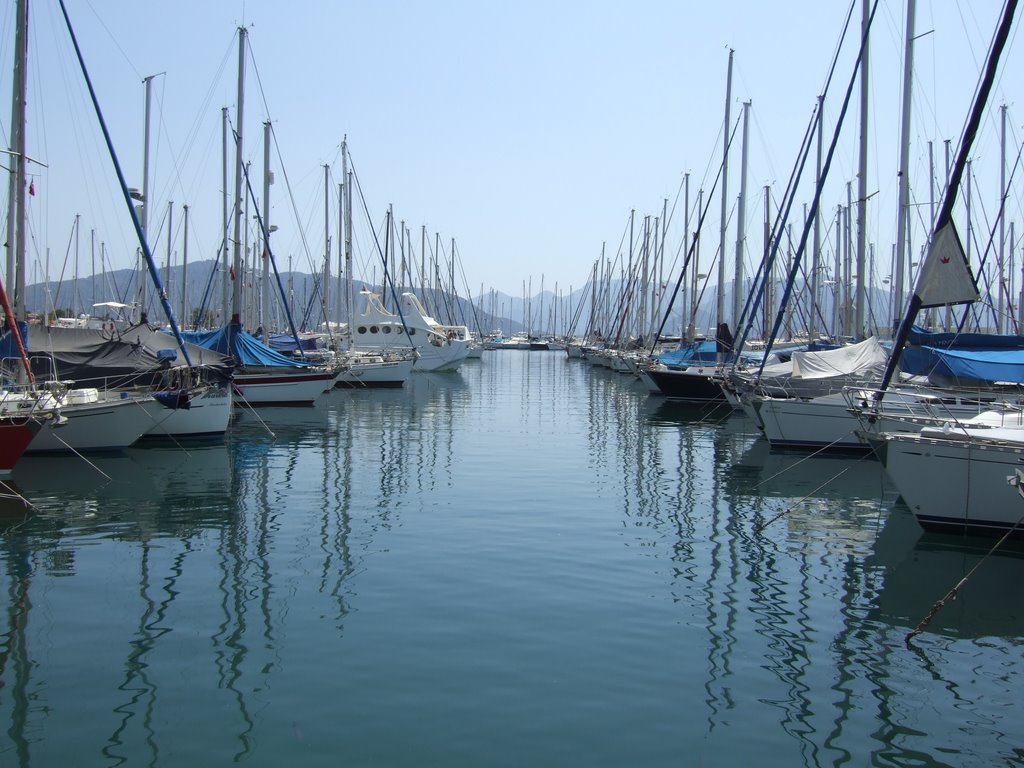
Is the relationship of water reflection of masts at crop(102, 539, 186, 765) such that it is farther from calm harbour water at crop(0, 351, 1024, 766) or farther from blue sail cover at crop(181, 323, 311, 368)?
blue sail cover at crop(181, 323, 311, 368)

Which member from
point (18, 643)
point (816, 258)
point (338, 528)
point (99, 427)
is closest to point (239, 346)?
point (99, 427)

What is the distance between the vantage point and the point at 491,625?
10414mm

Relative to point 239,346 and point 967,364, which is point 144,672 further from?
point 239,346

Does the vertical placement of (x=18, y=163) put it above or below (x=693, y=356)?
above

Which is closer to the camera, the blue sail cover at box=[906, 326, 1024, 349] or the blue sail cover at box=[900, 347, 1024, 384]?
the blue sail cover at box=[900, 347, 1024, 384]

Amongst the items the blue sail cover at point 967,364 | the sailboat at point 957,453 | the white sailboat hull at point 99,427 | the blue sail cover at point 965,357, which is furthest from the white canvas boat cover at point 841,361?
the white sailboat hull at point 99,427

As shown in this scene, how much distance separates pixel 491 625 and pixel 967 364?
1749 centimetres

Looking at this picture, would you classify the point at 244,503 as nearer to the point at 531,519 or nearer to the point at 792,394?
the point at 531,519

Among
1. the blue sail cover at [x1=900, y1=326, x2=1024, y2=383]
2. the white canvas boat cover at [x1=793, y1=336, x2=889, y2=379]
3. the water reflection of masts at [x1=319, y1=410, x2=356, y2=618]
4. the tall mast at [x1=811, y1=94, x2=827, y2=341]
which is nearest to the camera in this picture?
the water reflection of masts at [x1=319, y1=410, x2=356, y2=618]

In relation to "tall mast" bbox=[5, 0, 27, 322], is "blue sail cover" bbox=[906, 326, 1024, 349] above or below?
below

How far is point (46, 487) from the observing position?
737 inches

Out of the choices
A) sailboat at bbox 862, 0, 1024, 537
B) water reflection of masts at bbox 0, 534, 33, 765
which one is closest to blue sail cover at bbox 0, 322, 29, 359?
water reflection of masts at bbox 0, 534, 33, 765

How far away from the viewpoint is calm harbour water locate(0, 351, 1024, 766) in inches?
303

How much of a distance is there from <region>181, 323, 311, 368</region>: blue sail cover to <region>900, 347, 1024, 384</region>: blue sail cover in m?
21.1
